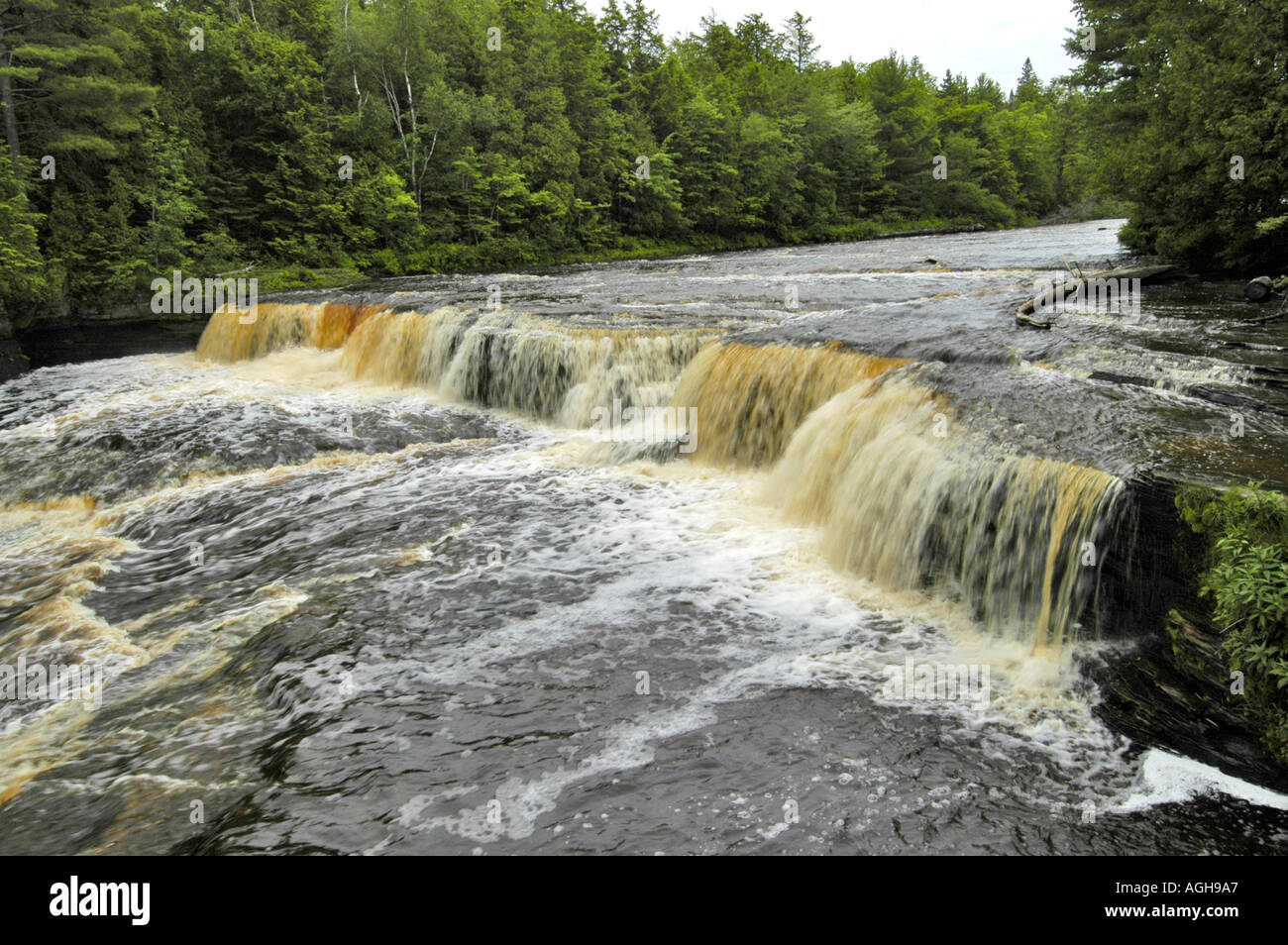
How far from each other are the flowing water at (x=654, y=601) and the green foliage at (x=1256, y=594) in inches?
19.0

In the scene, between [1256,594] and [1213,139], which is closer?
[1256,594]

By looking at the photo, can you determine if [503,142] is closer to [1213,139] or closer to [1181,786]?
[1213,139]

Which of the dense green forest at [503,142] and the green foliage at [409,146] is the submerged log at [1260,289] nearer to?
the dense green forest at [503,142]

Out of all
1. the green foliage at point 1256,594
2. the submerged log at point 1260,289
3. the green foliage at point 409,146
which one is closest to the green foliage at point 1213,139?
the submerged log at point 1260,289

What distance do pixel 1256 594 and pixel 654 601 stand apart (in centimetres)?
394

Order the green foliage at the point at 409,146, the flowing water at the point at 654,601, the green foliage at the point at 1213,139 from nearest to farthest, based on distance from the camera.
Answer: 1. the flowing water at the point at 654,601
2. the green foliage at the point at 1213,139
3. the green foliage at the point at 409,146

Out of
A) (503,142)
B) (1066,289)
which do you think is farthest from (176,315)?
(1066,289)

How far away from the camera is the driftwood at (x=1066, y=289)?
10.8m

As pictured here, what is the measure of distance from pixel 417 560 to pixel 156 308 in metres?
20.6

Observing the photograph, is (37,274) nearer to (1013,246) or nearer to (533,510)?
(533,510)

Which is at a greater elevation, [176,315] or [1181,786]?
[176,315]

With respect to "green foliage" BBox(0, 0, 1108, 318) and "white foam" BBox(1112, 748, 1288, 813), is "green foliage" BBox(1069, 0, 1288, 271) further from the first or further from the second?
"white foam" BBox(1112, 748, 1288, 813)

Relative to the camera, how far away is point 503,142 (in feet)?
116
